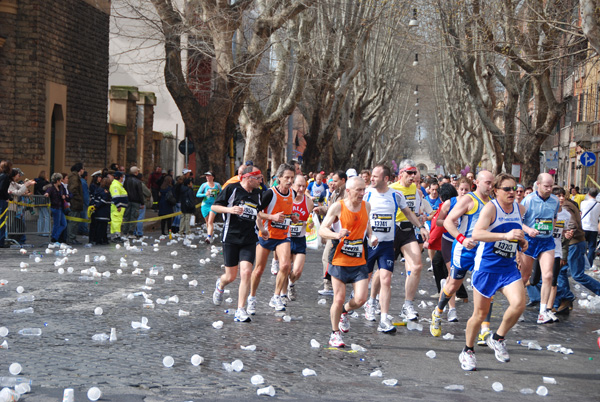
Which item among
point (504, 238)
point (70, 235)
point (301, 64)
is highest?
point (301, 64)

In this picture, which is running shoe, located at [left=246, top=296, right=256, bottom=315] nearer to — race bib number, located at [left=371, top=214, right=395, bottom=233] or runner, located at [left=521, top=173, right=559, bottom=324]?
race bib number, located at [left=371, top=214, right=395, bottom=233]

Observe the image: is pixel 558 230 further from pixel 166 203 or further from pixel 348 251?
pixel 166 203

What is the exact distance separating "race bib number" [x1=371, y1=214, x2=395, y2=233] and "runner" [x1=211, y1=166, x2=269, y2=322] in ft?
4.02

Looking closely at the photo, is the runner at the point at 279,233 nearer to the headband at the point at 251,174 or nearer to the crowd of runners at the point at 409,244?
the crowd of runners at the point at 409,244

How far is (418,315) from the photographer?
10.3 metres

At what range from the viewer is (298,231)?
11188 millimetres

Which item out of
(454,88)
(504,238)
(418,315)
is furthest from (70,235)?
(454,88)

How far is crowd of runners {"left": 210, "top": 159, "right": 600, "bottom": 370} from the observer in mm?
7488

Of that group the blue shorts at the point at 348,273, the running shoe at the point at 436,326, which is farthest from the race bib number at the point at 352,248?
the running shoe at the point at 436,326

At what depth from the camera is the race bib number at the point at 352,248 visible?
27.3 ft

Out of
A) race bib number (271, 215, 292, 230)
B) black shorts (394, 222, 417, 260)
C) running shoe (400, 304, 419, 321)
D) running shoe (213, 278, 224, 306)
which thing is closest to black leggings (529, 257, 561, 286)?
black shorts (394, 222, 417, 260)

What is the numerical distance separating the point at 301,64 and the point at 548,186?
726 inches

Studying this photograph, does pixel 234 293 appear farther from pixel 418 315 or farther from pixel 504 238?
pixel 504 238

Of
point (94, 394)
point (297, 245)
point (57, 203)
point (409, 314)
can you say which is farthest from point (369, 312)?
point (57, 203)
